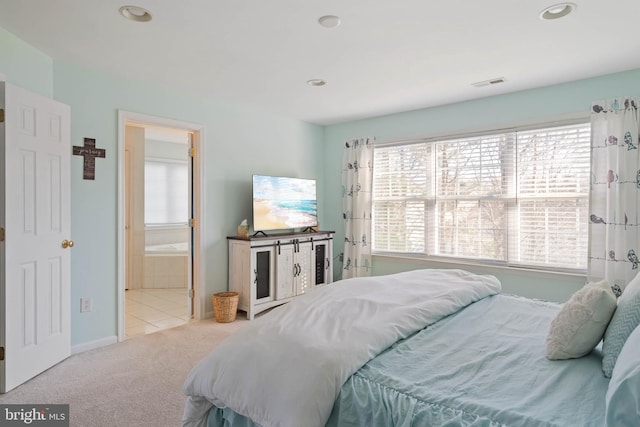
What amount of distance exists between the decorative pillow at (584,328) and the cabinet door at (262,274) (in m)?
3.04

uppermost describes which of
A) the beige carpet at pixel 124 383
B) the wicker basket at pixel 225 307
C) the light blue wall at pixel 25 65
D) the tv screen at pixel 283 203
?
the light blue wall at pixel 25 65

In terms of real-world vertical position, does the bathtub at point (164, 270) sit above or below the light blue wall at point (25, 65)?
below

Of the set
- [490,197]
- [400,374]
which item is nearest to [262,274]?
[490,197]

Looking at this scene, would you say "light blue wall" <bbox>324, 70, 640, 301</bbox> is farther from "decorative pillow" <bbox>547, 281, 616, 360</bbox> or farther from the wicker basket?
"decorative pillow" <bbox>547, 281, 616, 360</bbox>

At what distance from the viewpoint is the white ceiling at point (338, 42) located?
7.47 feet

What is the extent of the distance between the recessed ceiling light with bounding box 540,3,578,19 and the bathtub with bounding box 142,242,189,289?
5.34m

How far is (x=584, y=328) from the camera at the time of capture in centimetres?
145

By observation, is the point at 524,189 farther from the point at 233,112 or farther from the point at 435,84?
the point at 233,112

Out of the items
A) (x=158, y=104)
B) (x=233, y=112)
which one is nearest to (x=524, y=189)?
(x=233, y=112)

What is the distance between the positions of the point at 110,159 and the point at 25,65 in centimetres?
89

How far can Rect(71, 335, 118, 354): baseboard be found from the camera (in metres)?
3.14

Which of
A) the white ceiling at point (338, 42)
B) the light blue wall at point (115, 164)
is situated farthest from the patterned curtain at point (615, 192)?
the light blue wall at point (115, 164)

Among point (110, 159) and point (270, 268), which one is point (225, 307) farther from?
point (110, 159)

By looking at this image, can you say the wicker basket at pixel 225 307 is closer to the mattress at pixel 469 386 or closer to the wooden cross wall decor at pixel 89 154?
the wooden cross wall decor at pixel 89 154
